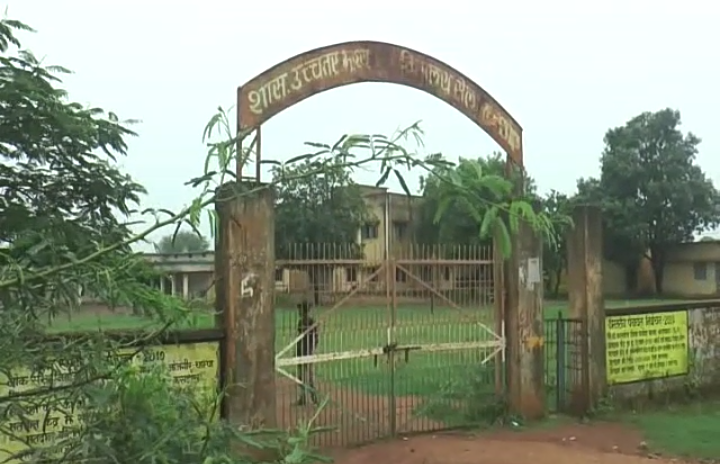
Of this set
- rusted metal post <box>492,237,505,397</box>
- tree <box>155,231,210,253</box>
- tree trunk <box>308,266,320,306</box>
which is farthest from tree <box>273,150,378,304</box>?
rusted metal post <box>492,237,505,397</box>

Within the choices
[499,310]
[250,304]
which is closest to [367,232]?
[499,310]

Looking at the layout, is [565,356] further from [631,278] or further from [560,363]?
[631,278]

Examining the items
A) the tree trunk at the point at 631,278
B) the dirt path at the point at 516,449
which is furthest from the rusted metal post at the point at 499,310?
the tree trunk at the point at 631,278

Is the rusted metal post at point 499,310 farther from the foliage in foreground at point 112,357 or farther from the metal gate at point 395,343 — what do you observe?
the foliage in foreground at point 112,357

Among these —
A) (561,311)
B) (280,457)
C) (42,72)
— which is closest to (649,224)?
(561,311)

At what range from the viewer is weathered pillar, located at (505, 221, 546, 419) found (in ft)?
33.1

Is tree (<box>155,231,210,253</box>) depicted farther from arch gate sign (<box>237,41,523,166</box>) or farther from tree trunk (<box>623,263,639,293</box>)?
tree trunk (<box>623,263,639,293</box>)

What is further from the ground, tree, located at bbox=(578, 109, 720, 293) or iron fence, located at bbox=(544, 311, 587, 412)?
tree, located at bbox=(578, 109, 720, 293)

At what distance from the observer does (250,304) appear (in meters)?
7.91

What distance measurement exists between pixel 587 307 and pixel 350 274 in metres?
3.35

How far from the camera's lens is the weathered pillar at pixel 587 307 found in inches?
416

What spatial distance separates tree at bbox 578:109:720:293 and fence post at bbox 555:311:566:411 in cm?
3368

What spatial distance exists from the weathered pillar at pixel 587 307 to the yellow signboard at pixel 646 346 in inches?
10.4

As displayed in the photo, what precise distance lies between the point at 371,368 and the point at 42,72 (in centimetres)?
421
